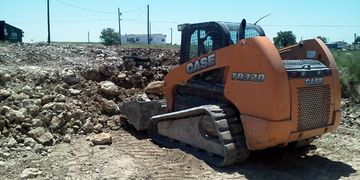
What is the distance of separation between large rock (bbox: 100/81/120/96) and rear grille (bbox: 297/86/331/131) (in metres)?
4.92

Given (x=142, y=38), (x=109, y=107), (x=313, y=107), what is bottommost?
(x=109, y=107)

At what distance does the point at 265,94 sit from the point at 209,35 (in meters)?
1.62

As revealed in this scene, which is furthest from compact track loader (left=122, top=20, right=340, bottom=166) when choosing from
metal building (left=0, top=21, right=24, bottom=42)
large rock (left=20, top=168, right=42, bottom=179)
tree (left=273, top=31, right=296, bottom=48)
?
metal building (left=0, top=21, right=24, bottom=42)

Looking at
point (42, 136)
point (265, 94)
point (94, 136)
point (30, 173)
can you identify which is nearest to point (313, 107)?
point (265, 94)

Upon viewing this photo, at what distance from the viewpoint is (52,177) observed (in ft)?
18.7

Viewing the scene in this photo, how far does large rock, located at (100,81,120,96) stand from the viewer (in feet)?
31.4

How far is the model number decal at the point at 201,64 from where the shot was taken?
6.42 m

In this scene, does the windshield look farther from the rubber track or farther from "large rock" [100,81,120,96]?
"large rock" [100,81,120,96]

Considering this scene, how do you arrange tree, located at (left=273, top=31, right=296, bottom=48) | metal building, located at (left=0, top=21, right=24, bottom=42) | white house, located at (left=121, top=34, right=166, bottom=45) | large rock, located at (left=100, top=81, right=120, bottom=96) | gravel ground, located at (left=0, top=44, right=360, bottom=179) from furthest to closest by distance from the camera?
white house, located at (left=121, top=34, right=166, bottom=45) → metal building, located at (left=0, top=21, right=24, bottom=42) → large rock, located at (left=100, top=81, right=120, bottom=96) → tree, located at (left=273, top=31, right=296, bottom=48) → gravel ground, located at (left=0, top=44, right=360, bottom=179)

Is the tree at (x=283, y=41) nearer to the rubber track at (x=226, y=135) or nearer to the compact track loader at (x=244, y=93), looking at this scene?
the compact track loader at (x=244, y=93)

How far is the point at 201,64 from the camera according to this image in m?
6.66

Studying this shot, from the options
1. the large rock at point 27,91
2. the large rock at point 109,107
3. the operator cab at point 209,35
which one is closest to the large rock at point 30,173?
the large rock at point 27,91

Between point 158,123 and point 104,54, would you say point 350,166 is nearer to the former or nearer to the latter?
point 158,123

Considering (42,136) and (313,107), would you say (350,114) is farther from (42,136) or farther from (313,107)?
(42,136)
